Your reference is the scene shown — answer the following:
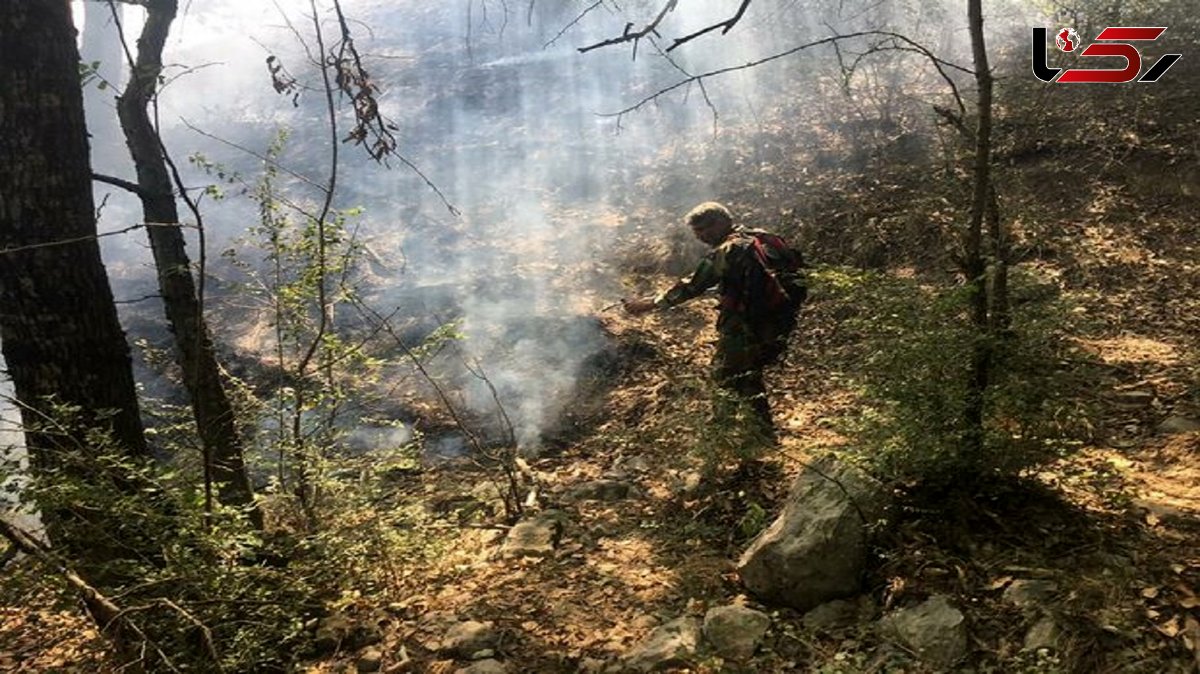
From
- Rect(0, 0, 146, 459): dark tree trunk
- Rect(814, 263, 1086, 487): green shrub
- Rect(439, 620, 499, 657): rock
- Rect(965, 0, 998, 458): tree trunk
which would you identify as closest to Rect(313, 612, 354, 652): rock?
Rect(439, 620, 499, 657): rock

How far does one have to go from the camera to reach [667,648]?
10.0ft

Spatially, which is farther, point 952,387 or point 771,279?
point 771,279

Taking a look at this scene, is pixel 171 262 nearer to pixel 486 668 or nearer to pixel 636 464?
pixel 486 668

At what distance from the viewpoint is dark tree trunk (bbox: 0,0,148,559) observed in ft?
10.0

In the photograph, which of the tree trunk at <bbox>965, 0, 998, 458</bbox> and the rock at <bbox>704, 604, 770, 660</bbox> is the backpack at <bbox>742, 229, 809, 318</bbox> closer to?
the tree trunk at <bbox>965, 0, 998, 458</bbox>

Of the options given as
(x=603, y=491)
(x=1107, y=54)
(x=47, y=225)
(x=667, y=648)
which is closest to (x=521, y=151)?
(x=1107, y=54)

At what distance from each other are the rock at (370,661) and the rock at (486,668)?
43 centimetres

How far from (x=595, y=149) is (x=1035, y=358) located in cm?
1151

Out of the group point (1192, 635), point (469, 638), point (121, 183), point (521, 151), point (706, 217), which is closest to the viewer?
point (1192, 635)

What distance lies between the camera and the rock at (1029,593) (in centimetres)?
266

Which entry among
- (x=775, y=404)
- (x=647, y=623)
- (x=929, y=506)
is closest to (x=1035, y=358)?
(x=929, y=506)

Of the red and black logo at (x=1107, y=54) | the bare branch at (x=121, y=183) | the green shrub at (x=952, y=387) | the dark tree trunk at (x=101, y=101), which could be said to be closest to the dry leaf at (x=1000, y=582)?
the green shrub at (x=952, y=387)

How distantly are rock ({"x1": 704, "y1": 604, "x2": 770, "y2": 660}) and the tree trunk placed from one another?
118 cm

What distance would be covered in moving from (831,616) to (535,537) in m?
1.97
